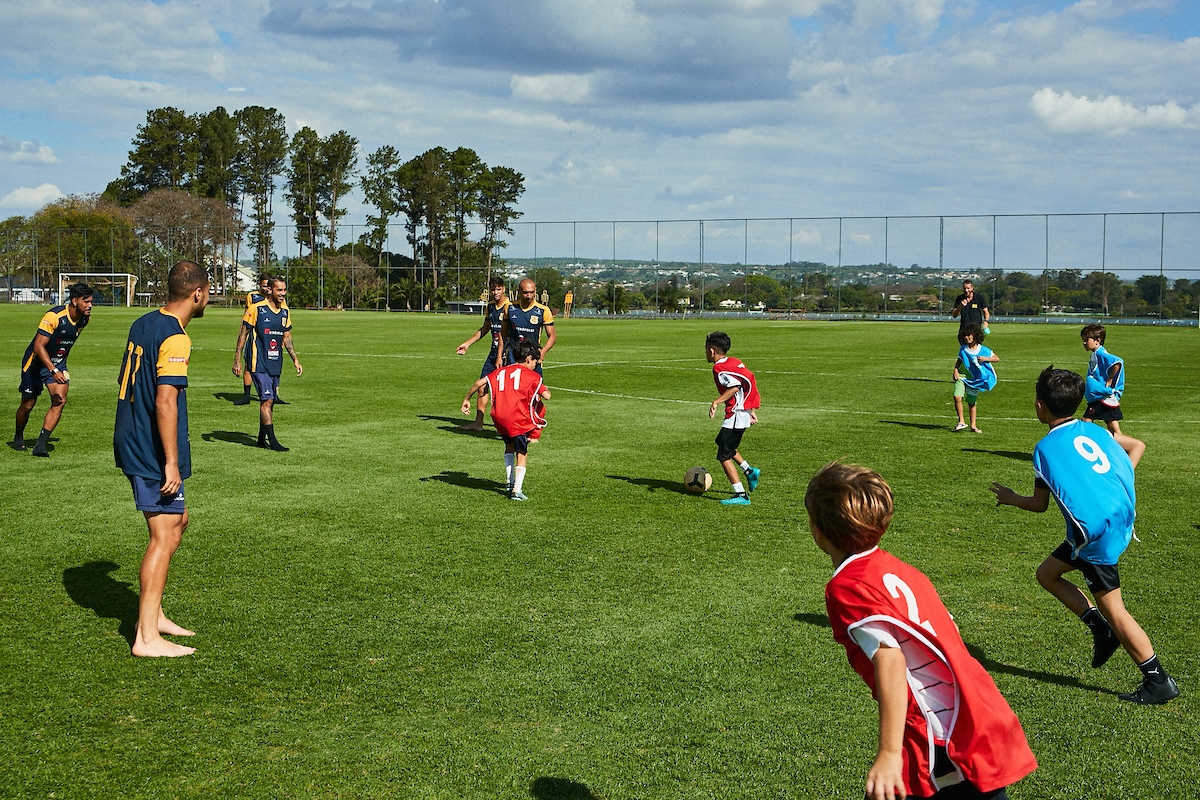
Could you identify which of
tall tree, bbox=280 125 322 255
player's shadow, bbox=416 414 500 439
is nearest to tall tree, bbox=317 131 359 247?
tall tree, bbox=280 125 322 255

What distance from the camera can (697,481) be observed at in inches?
417

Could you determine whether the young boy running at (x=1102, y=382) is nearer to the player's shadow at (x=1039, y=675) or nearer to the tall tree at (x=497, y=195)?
the player's shadow at (x=1039, y=675)

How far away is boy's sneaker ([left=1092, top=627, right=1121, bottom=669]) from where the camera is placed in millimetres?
5680

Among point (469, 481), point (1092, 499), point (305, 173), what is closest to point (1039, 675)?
point (1092, 499)

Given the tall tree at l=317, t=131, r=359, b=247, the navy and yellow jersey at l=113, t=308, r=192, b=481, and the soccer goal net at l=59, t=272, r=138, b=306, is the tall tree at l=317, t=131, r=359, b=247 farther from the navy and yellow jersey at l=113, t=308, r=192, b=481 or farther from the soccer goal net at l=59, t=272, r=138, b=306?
the navy and yellow jersey at l=113, t=308, r=192, b=481

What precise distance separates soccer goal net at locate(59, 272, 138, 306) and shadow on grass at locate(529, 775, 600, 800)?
79.9m

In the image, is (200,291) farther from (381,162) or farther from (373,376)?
(381,162)

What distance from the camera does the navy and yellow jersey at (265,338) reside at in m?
14.0

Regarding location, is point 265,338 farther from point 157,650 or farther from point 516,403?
point 157,650

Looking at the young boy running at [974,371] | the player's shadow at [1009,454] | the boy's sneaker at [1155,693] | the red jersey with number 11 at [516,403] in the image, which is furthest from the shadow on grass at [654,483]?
the young boy running at [974,371]

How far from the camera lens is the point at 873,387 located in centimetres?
2230

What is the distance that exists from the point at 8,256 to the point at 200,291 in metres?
100

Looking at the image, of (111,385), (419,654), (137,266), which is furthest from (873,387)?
(137,266)

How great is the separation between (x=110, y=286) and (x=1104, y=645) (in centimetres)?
8436
